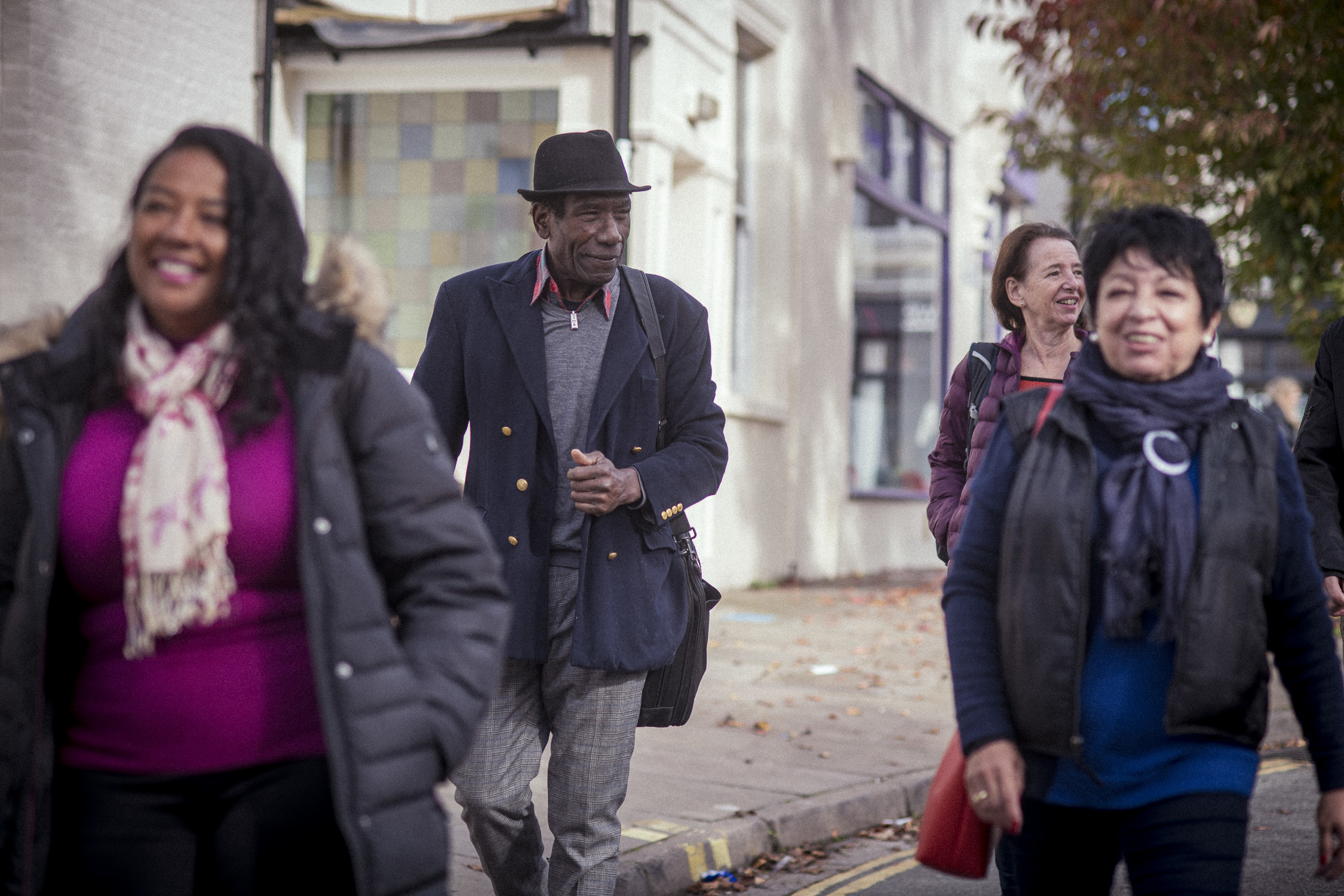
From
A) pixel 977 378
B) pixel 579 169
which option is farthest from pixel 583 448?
pixel 977 378

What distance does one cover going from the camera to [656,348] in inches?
163

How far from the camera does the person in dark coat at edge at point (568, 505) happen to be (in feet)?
13.0

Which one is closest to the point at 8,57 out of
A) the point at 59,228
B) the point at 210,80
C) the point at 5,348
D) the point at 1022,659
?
the point at 59,228

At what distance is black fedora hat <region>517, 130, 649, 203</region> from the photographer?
4066mm

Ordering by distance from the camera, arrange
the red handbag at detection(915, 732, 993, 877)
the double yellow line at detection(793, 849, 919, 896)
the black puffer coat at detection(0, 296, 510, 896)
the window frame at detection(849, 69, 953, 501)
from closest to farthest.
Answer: the black puffer coat at detection(0, 296, 510, 896), the red handbag at detection(915, 732, 993, 877), the double yellow line at detection(793, 849, 919, 896), the window frame at detection(849, 69, 953, 501)

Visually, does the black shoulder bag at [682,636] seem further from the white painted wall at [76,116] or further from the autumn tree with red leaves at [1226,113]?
the autumn tree with red leaves at [1226,113]

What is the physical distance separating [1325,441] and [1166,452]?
2.48 metres

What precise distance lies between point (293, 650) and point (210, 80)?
9097 mm

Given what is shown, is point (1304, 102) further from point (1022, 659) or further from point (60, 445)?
point (60, 445)

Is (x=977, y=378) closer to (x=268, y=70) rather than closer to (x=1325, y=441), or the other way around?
(x=1325, y=441)

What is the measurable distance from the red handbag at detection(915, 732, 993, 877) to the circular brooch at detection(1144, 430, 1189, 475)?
0.60 meters

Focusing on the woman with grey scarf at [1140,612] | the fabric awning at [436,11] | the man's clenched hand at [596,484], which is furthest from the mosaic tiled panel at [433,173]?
the woman with grey scarf at [1140,612]

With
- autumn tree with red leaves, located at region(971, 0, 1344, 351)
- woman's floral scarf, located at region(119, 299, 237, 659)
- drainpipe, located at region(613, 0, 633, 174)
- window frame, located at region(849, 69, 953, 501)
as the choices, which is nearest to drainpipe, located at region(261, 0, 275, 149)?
drainpipe, located at region(613, 0, 633, 174)

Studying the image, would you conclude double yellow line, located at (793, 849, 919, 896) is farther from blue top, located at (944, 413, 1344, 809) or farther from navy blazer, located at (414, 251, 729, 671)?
blue top, located at (944, 413, 1344, 809)
